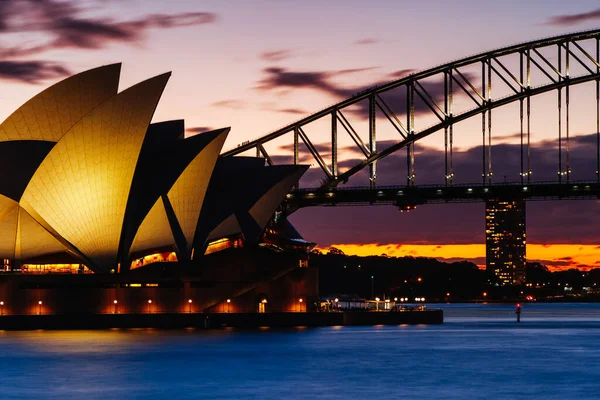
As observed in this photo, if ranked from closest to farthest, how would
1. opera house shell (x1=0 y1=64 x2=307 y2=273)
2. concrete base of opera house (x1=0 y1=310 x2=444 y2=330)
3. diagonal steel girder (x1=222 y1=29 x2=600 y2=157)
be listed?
opera house shell (x1=0 y1=64 x2=307 y2=273) < concrete base of opera house (x1=0 y1=310 x2=444 y2=330) < diagonal steel girder (x1=222 y1=29 x2=600 y2=157)

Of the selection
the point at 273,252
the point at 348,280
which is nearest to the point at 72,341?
the point at 273,252

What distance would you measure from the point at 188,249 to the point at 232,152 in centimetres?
2360

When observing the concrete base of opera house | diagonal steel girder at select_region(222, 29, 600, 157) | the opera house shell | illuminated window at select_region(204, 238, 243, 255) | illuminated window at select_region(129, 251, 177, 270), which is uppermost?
diagonal steel girder at select_region(222, 29, 600, 157)

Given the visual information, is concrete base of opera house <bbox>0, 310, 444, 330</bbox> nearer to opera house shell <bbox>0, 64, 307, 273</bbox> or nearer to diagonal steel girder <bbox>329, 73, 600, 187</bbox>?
opera house shell <bbox>0, 64, 307, 273</bbox>

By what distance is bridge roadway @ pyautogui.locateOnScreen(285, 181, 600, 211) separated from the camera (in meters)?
103

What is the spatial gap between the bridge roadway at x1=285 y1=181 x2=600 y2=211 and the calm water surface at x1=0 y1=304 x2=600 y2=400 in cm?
1921

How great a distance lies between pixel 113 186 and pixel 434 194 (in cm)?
3561

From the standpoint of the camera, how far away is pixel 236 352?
222ft

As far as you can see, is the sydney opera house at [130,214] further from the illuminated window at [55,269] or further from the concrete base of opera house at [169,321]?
the concrete base of opera house at [169,321]

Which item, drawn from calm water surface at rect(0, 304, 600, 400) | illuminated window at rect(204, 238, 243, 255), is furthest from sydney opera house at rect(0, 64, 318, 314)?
calm water surface at rect(0, 304, 600, 400)

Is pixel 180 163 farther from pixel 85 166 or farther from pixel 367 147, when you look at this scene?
pixel 367 147

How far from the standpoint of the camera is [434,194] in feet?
349

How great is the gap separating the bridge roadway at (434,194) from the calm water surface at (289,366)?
1921 cm

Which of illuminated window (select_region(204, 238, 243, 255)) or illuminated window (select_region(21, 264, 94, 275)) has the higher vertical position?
illuminated window (select_region(204, 238, 243, 255))
